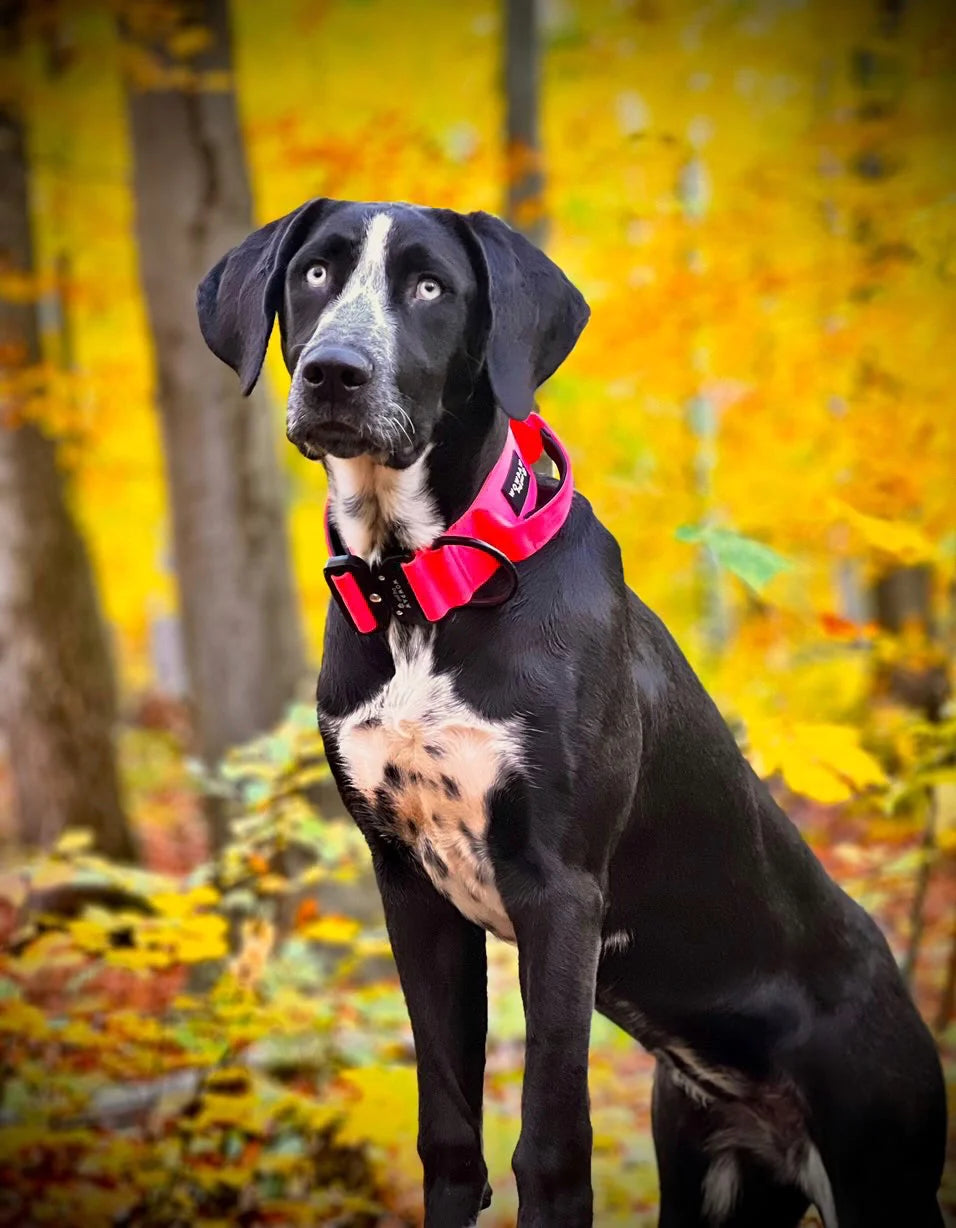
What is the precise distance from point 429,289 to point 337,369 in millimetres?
283

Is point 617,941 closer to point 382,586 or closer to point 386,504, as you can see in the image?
point 382,586

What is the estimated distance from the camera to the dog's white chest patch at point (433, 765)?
225 centimetres

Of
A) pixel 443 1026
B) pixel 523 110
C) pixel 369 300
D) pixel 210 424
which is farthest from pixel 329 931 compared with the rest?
pixel 523 110

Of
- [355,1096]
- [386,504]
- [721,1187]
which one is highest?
[386,504]

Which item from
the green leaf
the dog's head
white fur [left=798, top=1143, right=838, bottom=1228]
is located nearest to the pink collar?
the dog's head

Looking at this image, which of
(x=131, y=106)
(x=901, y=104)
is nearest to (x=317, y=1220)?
(x=131, y=106)

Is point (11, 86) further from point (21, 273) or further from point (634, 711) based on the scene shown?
point (634, 711)

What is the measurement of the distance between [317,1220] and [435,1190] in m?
1.89

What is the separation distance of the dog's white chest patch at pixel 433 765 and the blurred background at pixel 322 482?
0.99m

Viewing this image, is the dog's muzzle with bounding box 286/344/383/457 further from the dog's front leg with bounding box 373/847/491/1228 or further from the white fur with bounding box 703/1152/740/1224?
the white fur with bounding box 703/1152/740/1224

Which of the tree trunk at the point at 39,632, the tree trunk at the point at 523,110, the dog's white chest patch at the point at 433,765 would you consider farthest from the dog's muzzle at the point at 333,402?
the tree trunk at the point at 39,632

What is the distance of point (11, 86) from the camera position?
865 centimetres

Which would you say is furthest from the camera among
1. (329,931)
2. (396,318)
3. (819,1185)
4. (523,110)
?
(523,110)

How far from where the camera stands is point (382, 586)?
7.66ft
